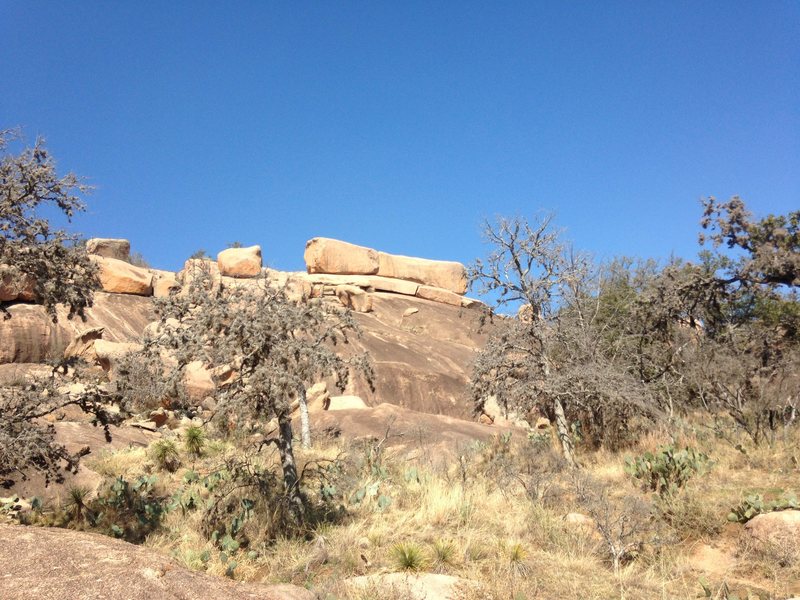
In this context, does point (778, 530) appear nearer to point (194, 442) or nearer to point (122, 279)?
point (194, 442)

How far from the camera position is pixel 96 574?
4.20m

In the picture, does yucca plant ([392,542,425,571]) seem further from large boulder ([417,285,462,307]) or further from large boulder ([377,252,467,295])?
large boulder ([377,252,467,295])

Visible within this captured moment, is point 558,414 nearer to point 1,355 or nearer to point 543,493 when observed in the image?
point 543,493

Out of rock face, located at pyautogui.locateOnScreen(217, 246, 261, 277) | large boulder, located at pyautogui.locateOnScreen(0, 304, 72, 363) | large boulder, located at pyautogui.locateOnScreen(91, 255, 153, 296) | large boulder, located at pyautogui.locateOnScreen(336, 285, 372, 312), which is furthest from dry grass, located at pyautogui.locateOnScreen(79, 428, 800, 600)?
rock face, located at pyautogui.locateOnScreen(217, 246, 261, 277)

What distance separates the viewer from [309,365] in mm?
7465

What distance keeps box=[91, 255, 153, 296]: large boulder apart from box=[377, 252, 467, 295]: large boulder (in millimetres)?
21197

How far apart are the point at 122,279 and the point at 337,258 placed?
18.3m

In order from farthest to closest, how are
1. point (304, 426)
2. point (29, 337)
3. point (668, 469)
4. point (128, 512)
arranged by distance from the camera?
point (29, 337), point (304, 426), point (668, 469), point (128, 512)

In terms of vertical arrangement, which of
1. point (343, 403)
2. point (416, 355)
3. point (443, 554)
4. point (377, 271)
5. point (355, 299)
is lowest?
point (443, 554)

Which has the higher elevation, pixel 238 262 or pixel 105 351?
pixel 238 262

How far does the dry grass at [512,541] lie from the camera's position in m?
6.38

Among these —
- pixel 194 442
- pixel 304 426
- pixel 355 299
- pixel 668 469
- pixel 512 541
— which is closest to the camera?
pixel 512 541

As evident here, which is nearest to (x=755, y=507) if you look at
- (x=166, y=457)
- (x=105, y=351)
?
(x=166, y=457)

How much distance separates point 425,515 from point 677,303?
31.6ft
